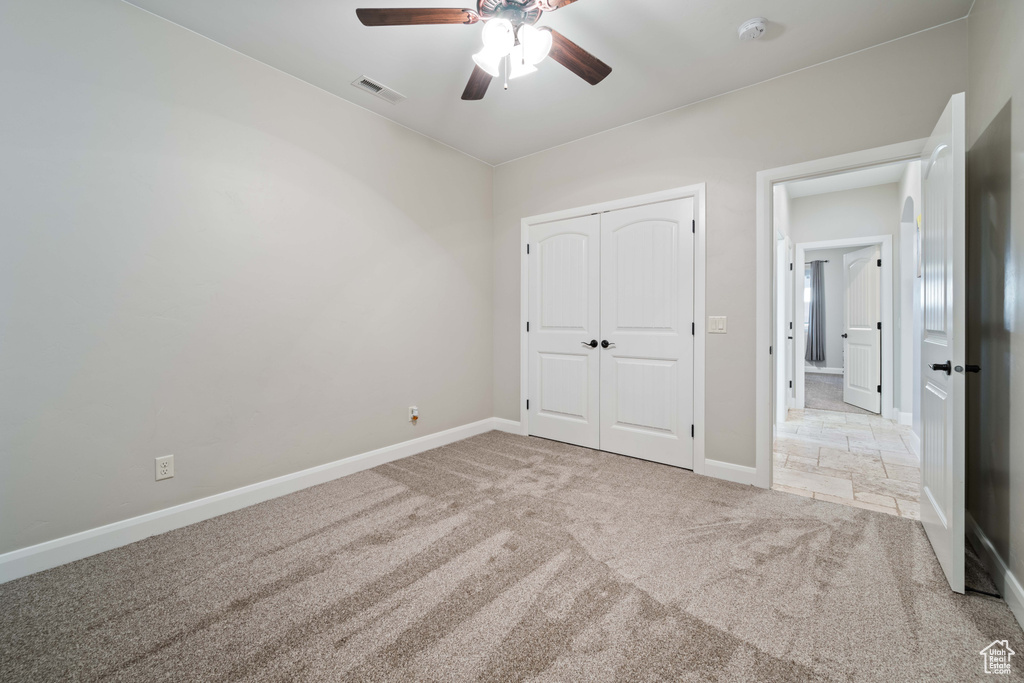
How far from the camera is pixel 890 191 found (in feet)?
16.7

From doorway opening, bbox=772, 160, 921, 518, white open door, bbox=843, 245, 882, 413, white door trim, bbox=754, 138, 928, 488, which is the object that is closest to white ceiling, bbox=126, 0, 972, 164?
white door trim, bbox=754, 138, 928, 488

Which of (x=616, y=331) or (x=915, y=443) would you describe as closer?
(x=616, y=331)

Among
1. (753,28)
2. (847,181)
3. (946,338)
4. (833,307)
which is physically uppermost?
(847,181)

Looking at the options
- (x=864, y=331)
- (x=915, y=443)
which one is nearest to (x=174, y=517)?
(x=915, y=443)

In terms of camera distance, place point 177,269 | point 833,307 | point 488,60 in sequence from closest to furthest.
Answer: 1. point 488,60
2. point 177,269
3. point 833,307

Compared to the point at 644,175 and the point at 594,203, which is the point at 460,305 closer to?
the point at 594,203

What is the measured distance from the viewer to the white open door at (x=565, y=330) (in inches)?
142

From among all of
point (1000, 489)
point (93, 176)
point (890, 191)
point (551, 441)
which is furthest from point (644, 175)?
point (890, 191)

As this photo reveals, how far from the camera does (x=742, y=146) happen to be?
2848 mm

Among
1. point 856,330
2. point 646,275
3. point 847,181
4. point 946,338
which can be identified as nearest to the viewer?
point 946,338

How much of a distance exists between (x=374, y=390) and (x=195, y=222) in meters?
1.55

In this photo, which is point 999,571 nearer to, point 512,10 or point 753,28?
point 753,28

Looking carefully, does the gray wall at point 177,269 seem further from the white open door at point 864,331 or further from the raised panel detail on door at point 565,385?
the white open door at point 864,331

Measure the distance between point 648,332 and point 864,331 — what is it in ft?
13.2
